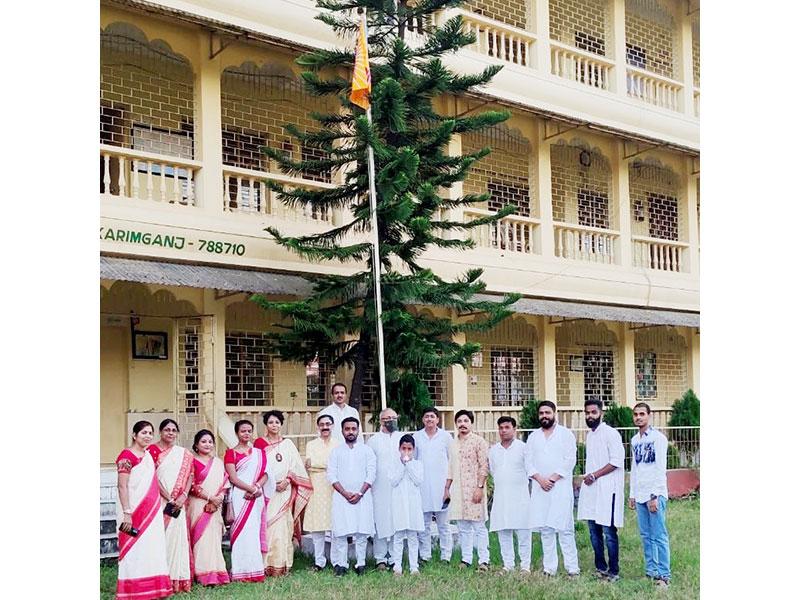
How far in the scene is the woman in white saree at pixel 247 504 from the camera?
722 cm

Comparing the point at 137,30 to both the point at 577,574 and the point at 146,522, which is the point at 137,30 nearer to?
the point at 146,522

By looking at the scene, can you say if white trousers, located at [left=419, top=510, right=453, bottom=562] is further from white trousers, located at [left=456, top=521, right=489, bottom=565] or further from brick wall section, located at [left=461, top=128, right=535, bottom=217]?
brick wall section, located at [left=461, top=128, right=535, bottom=217]

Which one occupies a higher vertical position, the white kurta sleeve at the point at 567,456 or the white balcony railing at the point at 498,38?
the white balcony railing at the point at 498,38

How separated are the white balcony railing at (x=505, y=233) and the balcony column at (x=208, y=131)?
316 cm

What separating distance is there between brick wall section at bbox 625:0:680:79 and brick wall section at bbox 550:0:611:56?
0.51 m

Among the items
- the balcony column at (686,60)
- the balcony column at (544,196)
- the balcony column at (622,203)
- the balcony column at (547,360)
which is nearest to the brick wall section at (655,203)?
the balcony column at (622,203)

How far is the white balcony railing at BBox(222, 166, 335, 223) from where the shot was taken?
9.93 metres

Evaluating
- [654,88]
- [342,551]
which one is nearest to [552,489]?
[342,551]

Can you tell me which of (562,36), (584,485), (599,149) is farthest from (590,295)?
(584,485)

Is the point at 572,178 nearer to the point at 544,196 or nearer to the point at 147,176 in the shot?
the point at 544,196

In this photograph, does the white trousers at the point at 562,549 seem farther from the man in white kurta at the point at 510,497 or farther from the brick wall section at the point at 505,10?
the brick wall section at the point at 505,10

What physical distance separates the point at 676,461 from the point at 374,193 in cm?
526

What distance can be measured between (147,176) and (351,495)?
3609mm

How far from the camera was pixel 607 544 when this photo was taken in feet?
24.0
